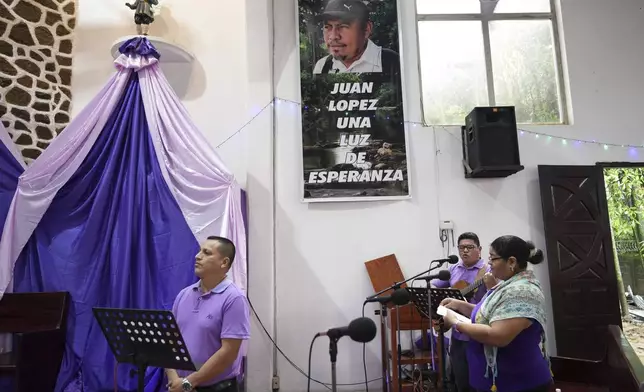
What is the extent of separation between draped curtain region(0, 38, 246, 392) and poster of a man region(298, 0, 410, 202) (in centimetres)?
125

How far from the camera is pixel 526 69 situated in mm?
5117

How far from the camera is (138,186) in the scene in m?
3.69

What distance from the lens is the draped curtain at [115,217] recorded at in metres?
3.52

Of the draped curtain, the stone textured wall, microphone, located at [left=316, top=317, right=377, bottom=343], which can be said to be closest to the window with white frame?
the draped curtain

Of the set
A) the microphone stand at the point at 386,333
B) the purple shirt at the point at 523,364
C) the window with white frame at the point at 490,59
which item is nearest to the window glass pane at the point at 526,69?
the window with white frame at the point at 490,59

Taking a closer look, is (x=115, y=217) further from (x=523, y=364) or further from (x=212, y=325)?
(x=523, y=364)

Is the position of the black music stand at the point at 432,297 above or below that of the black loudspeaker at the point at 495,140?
below

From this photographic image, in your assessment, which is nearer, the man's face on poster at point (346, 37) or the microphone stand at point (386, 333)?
the microphone stand at point (386, 333)

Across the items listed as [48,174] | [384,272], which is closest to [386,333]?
[384,272]

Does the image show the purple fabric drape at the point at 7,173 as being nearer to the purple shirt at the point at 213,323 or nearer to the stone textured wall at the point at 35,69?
the stone textured wall at the point at 35,69

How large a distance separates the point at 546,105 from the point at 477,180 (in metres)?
1.26

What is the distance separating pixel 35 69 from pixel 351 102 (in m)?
3.20

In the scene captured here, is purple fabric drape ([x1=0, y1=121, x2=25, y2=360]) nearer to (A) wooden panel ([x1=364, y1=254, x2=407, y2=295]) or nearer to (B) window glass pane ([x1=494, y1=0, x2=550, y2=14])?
(A) wooden panel ([x1=364, y1=254, x2=407, y2=295])

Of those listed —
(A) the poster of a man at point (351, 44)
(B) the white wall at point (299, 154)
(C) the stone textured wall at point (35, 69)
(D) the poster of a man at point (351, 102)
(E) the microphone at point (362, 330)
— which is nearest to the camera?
(E) the microphone at point (362, 330)
